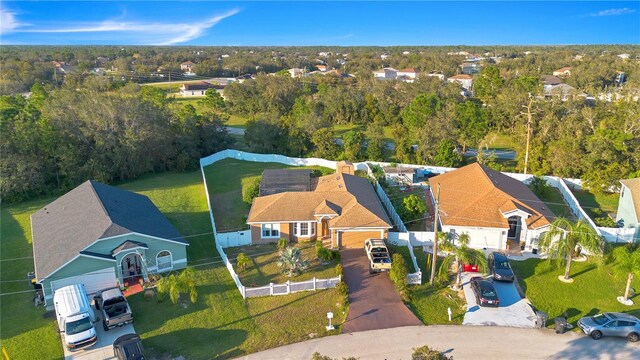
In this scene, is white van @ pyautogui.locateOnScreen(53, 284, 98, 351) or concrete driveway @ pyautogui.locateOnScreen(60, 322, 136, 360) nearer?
concrete driveway @ pyautogui.locateOnScreen(60, 322, 136, 360)

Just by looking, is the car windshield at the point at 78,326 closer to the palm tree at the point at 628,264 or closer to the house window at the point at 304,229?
the house window at the point at 304,229

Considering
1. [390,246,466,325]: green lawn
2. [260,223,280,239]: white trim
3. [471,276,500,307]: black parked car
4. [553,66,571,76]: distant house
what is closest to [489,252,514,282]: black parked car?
[471,276,500,307]: black parked car

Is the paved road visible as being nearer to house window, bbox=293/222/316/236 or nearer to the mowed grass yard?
the mowed grass yard

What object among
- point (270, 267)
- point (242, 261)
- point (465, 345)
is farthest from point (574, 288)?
point (242, 261)

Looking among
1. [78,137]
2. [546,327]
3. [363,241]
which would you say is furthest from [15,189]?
[546,327]

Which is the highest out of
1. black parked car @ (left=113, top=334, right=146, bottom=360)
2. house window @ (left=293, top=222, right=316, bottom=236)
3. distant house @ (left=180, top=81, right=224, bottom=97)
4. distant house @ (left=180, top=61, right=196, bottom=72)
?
distant house @ (left=180, top=61, right=196, bottom=72)

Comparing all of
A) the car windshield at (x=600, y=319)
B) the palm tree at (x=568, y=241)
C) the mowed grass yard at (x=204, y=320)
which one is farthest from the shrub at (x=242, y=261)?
the car windshield at (x=600, y=319)
